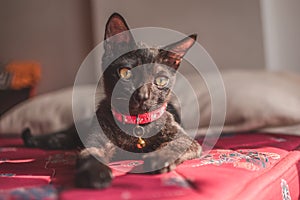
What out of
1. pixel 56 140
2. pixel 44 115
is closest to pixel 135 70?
pixel 56 140

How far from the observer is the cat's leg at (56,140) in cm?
181

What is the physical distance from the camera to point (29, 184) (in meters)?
1.03

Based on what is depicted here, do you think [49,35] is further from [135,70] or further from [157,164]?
[157,164]

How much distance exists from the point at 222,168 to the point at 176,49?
452 millimetres

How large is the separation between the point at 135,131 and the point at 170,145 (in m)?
0.14

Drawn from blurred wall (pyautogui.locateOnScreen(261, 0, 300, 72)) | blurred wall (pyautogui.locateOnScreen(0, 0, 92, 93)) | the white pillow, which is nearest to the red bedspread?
the white pillow

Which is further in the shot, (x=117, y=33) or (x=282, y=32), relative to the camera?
(x=282, y=32)

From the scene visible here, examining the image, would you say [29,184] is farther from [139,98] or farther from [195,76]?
[195,76]

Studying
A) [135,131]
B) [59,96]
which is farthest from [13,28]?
[135,131]

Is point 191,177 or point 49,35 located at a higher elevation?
point 49,35

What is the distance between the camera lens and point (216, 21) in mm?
2758

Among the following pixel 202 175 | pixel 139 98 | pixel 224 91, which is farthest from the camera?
pixel 224 91

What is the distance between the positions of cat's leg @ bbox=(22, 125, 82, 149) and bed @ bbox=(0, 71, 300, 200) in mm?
75

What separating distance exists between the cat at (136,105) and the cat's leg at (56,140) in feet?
1.56
